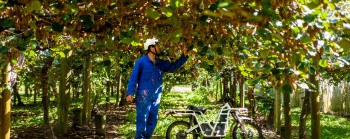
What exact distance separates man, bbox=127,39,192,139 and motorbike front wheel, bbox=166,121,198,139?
7.39 ft

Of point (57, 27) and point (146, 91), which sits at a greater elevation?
point (57, 27)

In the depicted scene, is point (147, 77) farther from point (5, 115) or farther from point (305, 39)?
point (305, 39)

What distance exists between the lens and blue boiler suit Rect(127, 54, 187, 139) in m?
3.30

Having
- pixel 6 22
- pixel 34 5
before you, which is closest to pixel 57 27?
pixel 6 22

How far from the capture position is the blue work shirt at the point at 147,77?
3.36m

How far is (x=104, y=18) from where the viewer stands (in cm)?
189

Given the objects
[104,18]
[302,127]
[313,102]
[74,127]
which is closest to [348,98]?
[302,127]

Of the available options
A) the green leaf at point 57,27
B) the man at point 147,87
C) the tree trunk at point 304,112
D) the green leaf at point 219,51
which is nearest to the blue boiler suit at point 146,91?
the man at point 147,87

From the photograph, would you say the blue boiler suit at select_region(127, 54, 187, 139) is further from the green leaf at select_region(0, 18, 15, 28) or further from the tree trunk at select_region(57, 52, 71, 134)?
the tree trunk at select_region(57, 52, 71, 134)

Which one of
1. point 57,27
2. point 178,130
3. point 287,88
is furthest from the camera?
point 178,130

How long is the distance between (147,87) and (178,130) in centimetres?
262

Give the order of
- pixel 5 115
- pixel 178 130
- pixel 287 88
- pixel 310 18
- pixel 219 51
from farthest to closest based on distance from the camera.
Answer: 1. pixel 178 130
2. pixel 5 115
3. pixel 219 51
4. pixel 287 88
5. pixel 310 18

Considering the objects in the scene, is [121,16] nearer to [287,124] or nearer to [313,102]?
[313,102]

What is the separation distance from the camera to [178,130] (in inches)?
226
